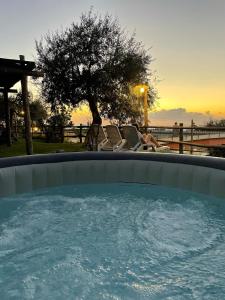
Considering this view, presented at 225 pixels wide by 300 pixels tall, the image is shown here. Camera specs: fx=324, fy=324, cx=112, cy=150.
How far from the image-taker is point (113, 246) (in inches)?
154

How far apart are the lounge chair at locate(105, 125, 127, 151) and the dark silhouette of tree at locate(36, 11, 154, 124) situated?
6.60 meters

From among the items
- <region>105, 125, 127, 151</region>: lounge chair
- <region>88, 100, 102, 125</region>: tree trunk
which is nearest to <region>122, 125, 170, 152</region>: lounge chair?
<region>105, 125, 127, 151</region>: lounge chair

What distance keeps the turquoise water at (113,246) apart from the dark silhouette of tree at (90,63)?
10627 millimetres

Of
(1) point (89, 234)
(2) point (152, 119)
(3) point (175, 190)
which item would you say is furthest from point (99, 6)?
(1) point (89, 234)

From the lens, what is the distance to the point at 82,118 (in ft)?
58.0

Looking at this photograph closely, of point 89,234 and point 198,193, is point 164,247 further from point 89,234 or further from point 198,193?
point 198,193

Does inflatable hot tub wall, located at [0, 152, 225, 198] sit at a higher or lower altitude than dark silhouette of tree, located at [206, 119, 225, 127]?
lower

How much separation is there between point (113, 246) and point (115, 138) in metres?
5.93

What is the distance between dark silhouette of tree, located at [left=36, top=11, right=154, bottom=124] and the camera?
1584 centimetres

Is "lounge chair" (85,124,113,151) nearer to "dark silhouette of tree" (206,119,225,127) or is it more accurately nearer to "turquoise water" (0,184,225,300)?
"turquoise water" (0,184,225,300)

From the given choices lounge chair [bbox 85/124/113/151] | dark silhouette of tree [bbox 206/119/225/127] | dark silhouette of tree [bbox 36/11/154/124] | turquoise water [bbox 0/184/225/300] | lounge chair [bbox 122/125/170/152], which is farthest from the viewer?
dark silhouette of tree [bbox 206/119/225/127]

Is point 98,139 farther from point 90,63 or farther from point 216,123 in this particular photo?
point 216,123

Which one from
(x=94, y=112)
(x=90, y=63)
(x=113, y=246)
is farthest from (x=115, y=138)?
(x=90, y=63)

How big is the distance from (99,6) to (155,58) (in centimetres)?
387
